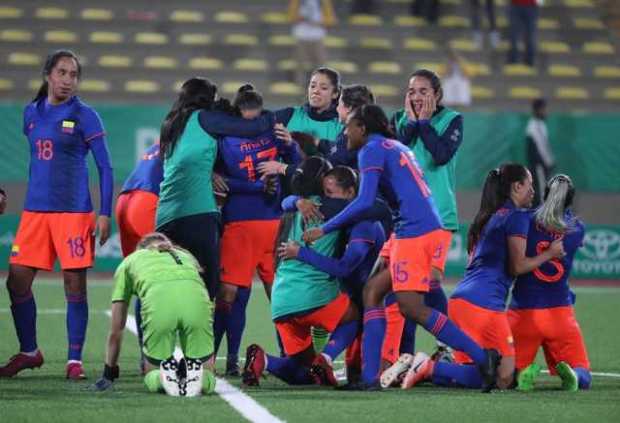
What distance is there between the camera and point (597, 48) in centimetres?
2522

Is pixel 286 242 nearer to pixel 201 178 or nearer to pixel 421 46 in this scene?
pixel 201 178

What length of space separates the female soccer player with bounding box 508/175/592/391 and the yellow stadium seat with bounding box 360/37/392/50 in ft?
49.9

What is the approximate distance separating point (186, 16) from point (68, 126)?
15.0 metres

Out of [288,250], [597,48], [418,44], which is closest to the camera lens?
[288,250]

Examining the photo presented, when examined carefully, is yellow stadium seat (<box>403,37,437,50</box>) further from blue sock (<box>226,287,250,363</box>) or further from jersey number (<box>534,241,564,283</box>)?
jersey number (<box>534,241,564,283</box>)

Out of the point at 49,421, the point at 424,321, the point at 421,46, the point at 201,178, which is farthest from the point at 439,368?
the point at 421,46

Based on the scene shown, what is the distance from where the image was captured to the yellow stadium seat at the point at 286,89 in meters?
22.0

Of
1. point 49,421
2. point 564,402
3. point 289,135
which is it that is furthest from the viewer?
point 289,135

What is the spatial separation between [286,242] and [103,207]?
127cm

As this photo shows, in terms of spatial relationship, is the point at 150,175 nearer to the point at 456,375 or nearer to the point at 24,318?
the point at 24,318

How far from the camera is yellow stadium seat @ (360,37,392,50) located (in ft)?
78.6

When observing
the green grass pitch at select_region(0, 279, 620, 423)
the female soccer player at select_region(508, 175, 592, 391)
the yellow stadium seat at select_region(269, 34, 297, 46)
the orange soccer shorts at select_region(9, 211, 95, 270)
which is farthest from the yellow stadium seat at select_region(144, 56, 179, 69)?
the female soccer player at select_region(508, 175, 592, 391)

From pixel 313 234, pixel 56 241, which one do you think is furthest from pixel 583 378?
pixel 56 241

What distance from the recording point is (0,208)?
8.91m
